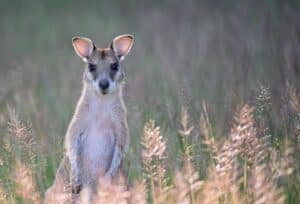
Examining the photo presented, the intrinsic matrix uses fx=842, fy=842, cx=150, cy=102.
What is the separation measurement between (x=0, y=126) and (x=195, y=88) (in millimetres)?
2885

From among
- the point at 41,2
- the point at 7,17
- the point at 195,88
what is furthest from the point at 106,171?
the point at 41,2

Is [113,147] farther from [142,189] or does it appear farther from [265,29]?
[265,29]

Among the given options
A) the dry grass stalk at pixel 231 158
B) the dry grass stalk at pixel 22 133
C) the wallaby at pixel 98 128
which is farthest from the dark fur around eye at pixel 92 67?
the dry grass stalk at pixel 231 158

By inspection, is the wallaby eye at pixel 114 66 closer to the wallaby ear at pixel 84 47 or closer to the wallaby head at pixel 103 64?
the wallaby head at pixel 103 64

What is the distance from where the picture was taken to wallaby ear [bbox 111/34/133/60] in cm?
830

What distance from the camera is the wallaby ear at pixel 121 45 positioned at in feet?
27.2

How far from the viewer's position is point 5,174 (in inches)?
292

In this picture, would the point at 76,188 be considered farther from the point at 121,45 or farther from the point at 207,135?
the point at 207,135

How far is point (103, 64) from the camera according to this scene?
26.5 feet

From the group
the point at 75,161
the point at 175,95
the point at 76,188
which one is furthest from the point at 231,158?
the point at 175,95

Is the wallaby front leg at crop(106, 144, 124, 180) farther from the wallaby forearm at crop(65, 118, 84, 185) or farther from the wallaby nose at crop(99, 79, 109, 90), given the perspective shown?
the wallaby nose at crop(99, 79, 109, 90)

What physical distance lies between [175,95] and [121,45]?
7.83 feet

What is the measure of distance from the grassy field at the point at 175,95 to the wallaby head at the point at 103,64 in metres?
0.55

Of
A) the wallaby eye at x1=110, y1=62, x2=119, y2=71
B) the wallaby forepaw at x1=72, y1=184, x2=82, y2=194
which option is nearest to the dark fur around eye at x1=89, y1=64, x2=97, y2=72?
the wallaby eye at x1=110, y1=62, x2=119, y2=71
